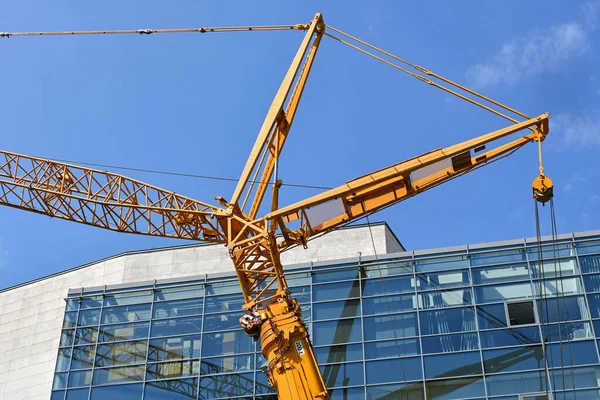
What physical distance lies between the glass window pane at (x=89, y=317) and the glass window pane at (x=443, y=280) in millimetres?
14968

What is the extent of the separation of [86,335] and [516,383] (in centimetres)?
1921

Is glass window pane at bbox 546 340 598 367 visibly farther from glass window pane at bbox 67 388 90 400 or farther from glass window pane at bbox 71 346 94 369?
glass window pane at bbox 71 346 94 369

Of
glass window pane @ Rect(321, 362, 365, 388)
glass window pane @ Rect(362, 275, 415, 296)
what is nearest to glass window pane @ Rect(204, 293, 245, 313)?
glass window pane @ Rect(321, 362, 365, 388)

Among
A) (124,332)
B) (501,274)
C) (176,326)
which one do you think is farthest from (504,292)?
(124,332)

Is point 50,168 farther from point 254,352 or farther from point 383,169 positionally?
point 383,169

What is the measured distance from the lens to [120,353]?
38.1m

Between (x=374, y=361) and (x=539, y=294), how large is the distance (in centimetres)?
734

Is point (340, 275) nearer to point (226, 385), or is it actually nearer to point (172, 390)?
point (226, 385)

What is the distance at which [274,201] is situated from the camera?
98.5 feet

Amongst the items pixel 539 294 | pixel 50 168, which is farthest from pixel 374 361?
pixel 50 168

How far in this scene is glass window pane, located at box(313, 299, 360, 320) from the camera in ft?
120

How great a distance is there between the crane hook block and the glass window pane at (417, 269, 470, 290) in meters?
9.18

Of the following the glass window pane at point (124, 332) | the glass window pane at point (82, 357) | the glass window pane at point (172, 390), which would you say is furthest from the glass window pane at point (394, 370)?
the glass window pane at point (82, 357)

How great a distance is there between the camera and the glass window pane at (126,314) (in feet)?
128
